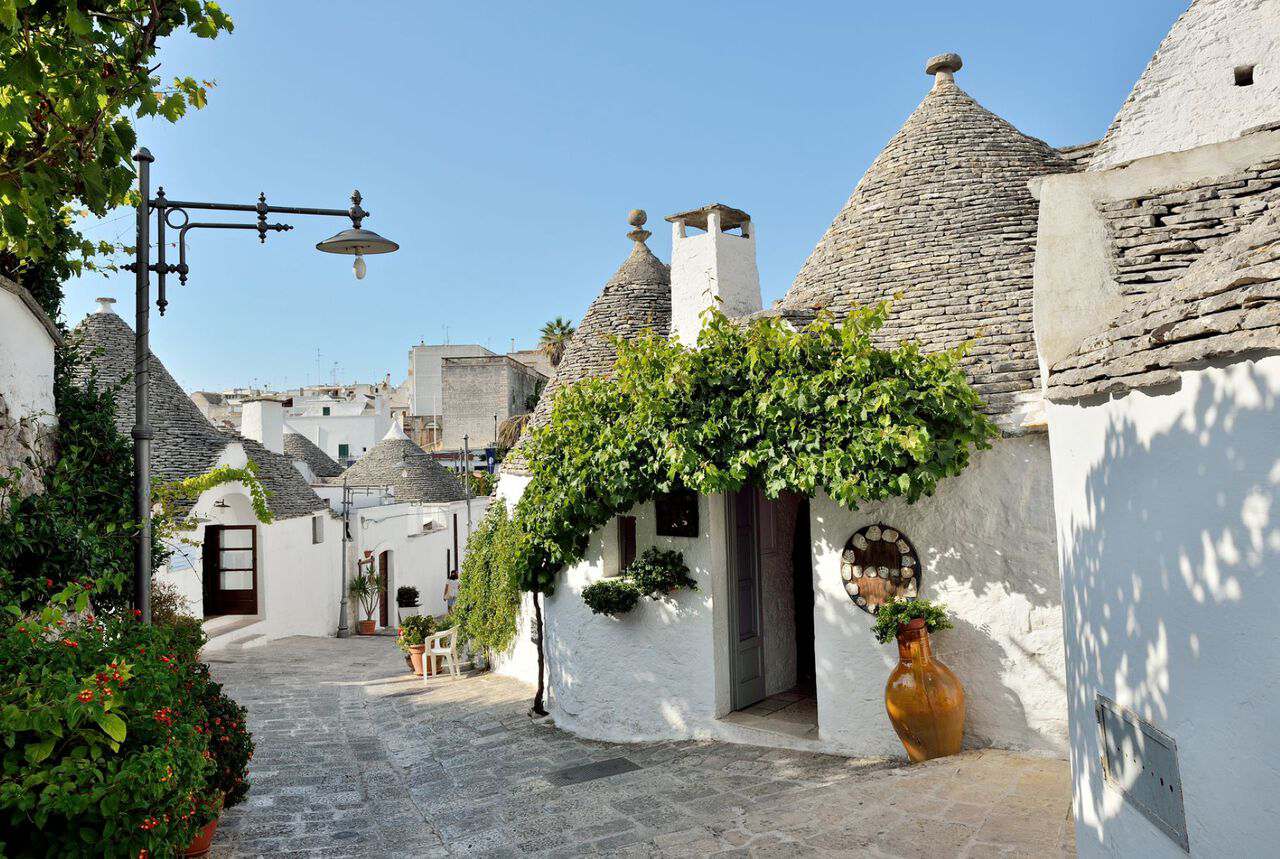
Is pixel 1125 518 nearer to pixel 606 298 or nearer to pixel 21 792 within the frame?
pixel 21 792

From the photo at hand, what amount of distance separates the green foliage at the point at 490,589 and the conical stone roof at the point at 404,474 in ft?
50.5

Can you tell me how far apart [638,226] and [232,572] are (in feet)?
39.7

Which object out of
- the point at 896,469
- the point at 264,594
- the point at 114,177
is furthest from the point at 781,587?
the point at 264,594

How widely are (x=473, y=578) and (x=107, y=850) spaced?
1003cm

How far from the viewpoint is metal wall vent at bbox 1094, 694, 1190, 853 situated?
11.5ft

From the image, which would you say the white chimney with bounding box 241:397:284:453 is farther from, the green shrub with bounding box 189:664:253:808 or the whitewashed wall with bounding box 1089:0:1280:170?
the whitewashed wall with bounding box 1089:0:1280:170

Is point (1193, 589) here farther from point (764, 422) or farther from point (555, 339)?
point (555, 339)

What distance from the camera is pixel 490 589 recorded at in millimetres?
12875

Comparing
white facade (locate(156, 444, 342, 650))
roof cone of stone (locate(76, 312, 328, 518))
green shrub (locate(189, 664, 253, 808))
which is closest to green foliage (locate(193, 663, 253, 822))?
green shrub (locate(189, 664, 253, 808))

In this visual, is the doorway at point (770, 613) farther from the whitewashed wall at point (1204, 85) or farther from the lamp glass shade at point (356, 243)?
the whitewashed wall at point (1204, 85)

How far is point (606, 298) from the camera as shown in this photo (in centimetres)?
1255

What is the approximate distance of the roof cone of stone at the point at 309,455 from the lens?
32875mm

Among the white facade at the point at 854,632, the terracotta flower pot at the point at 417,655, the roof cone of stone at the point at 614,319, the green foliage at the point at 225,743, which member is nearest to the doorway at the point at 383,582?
the terracotta flower pot at the point at 417,655

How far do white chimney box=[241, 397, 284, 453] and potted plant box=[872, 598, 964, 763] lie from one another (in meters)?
21.5
